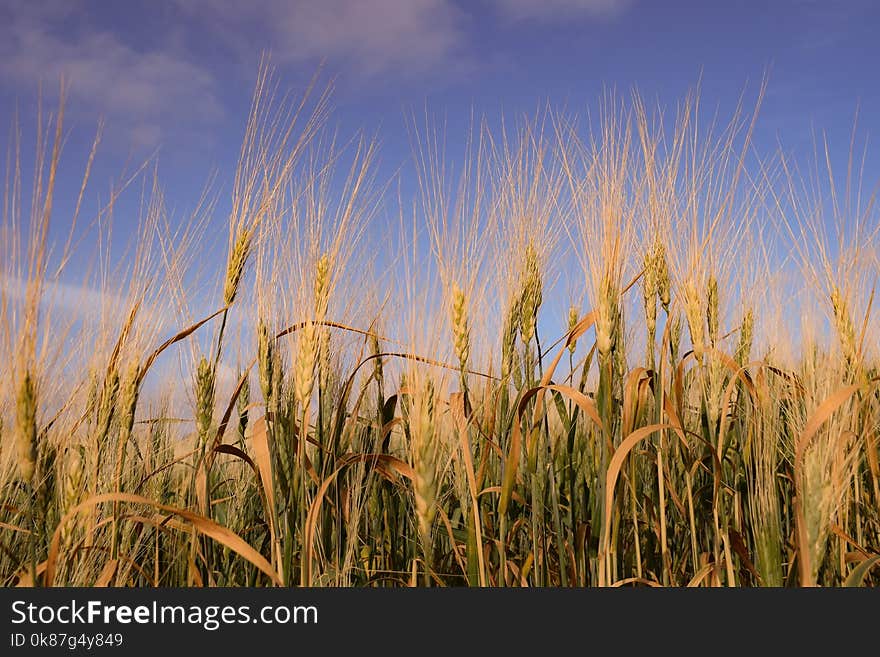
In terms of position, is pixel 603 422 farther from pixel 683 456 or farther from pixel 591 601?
pixel 683 456

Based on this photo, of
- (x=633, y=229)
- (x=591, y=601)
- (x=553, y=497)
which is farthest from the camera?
(x=633, y=229)

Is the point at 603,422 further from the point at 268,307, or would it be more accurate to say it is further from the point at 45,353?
the point at 45,353

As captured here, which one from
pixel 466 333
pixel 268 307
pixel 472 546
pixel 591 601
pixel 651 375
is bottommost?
pixel 591 601

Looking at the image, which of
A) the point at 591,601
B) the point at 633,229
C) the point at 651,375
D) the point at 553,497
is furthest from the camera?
the point at 633,229

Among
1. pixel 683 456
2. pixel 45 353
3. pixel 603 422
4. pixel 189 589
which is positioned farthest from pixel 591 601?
pixel 45 353

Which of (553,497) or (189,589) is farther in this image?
(553,497)

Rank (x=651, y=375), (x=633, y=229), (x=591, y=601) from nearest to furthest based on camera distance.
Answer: (x=591, y=601) < (x=651, y=375) < (x=633, y=229)

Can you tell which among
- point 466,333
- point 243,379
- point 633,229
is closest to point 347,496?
point 243,379

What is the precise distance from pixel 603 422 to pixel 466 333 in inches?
16.7

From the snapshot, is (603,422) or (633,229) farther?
(633,229)

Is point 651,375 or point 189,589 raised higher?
point 651,375

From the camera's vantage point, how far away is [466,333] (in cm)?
165

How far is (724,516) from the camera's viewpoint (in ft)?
5.00

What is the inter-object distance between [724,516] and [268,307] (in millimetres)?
1183
